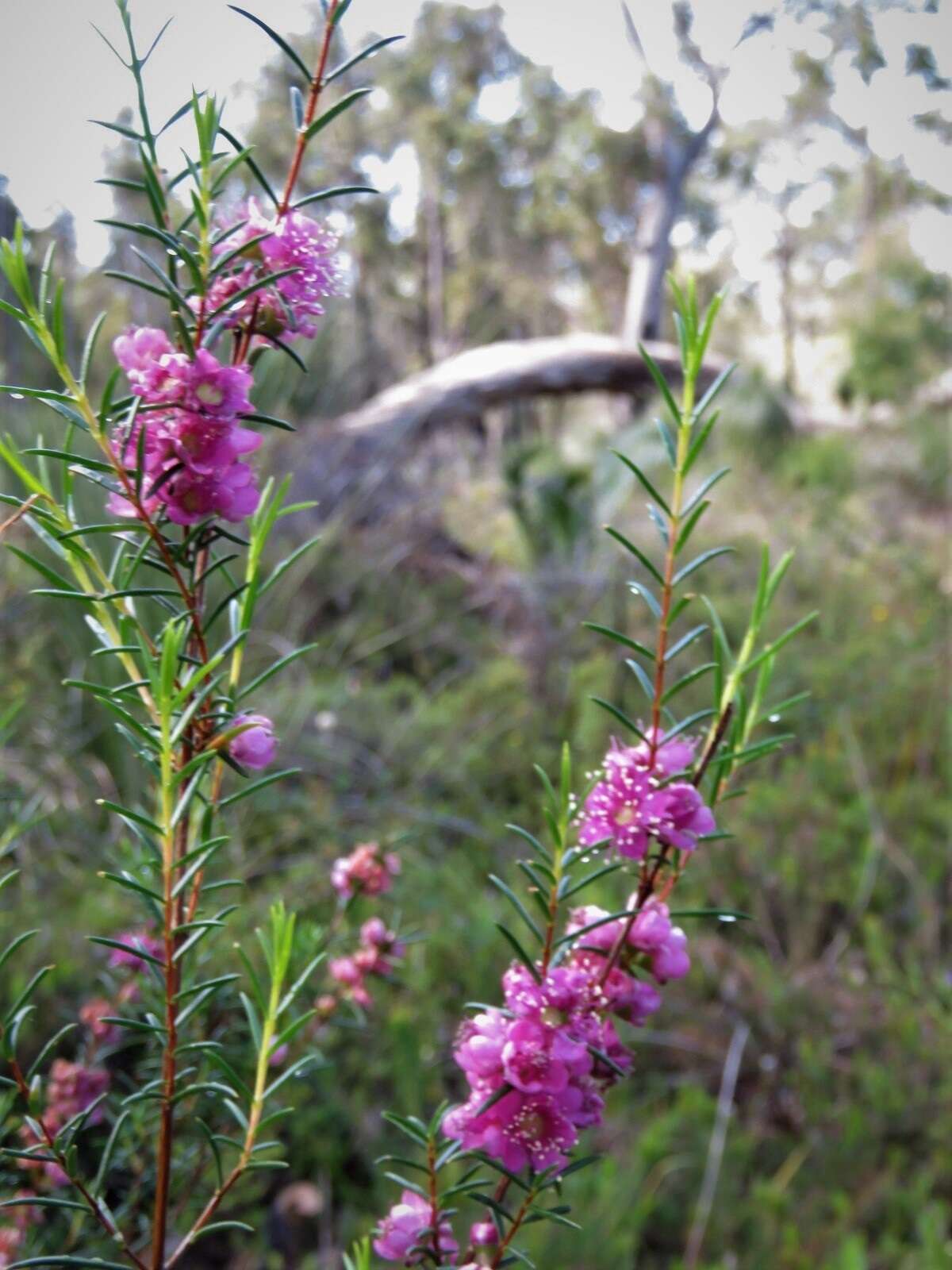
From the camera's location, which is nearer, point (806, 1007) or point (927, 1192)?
point (927, 1192)

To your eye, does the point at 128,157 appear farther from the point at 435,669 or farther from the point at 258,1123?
the point at 258,1123

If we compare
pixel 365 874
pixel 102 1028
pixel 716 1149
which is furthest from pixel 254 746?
pixel 716 1149

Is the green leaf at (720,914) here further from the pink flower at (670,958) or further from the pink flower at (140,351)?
the pink flower at (140,351)

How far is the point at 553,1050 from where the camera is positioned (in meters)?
0.39

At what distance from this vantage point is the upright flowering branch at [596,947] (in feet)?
1.31

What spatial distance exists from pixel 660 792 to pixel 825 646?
368 cm

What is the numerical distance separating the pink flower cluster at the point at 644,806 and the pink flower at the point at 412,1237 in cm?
18

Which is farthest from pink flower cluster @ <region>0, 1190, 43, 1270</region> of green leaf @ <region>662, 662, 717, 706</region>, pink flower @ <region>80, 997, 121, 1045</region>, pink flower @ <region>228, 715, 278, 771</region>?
green leaf @ <region>662, 662, 717, 706</region>

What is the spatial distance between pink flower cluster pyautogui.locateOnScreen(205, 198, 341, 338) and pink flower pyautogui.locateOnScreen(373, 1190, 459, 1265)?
358 mm

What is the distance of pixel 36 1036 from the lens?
63.8 inches

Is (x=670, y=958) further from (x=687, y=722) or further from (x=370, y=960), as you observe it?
(x=370, y=960)

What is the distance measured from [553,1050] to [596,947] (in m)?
0.07

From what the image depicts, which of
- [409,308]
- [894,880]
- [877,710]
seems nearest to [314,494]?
[877,710]

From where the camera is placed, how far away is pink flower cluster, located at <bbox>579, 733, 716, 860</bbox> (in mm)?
408
